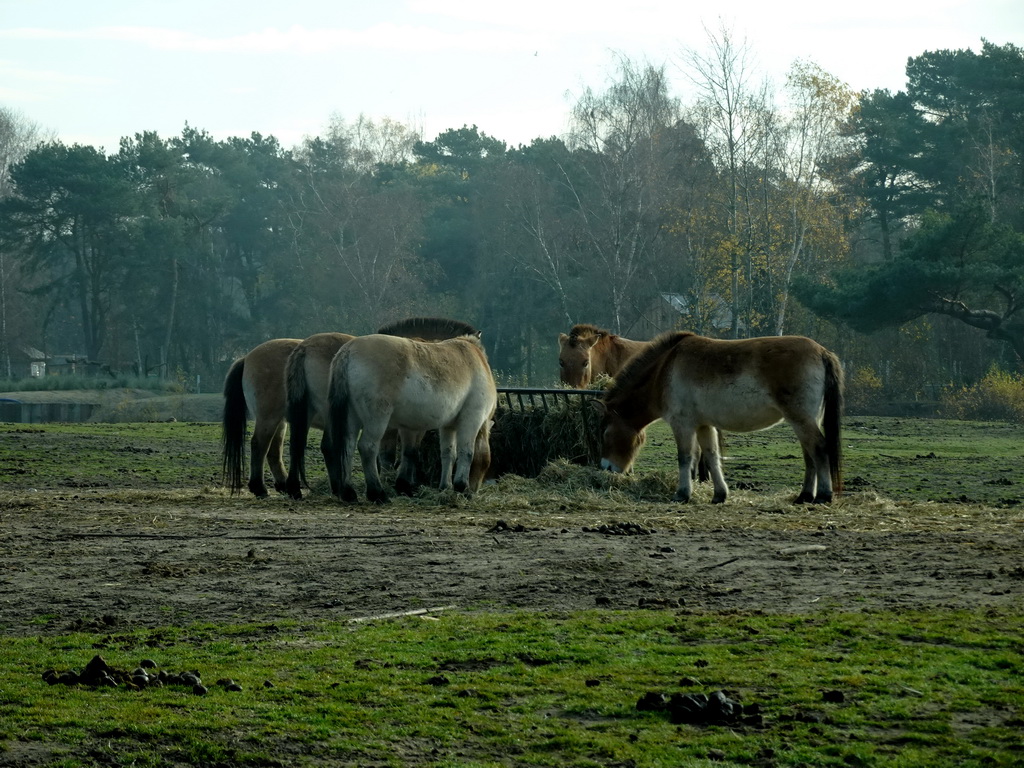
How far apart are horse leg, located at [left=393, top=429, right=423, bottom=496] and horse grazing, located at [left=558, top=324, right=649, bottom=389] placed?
416cm

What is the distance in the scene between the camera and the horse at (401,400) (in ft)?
39.3

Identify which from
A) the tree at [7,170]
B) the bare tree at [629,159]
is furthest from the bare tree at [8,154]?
the bare tree at [629,159]

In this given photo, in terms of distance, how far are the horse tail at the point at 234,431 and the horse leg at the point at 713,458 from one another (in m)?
4.89

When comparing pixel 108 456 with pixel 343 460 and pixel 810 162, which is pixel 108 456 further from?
pixel 810 162

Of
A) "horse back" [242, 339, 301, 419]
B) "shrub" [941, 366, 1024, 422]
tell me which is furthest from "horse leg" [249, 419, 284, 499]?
"shrub" [941, 366, 1024, 422]

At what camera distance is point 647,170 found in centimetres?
4619

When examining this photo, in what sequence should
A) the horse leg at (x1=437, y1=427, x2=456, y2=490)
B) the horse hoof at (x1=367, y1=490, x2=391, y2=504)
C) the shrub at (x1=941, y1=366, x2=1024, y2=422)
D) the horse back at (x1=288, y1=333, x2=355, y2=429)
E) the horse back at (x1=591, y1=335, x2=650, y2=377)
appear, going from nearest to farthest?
1. the horse hoof at (x1=367, y1=490, x2=391, y2=504)
2. the horse back at (x1=288, y1=333, x2=355, y2=429)
3. the horse leg at (x1=437, y1=427, x2=456, y2=490)
4. the horse back at (x1=591, y1=335, x2=650, y2=377)
5. the shrub at (x1=941, y1=366, x2=1024, y2=422)

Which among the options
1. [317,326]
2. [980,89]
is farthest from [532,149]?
[980,89]

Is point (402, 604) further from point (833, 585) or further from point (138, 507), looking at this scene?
point (138, 507)

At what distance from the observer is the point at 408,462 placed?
1330 cm

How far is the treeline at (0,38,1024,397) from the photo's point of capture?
1604 inches

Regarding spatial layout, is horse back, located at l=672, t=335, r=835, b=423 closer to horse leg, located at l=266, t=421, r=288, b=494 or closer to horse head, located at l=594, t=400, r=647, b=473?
horse head, located at l=594, t=400, r=647, b=473

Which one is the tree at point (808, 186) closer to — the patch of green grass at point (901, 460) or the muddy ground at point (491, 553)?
the patch of green grass at point (901, 460)

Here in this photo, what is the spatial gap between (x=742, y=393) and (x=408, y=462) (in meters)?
3.65
